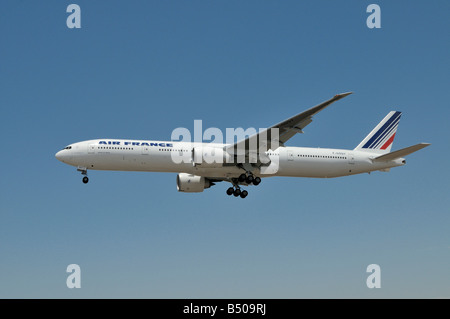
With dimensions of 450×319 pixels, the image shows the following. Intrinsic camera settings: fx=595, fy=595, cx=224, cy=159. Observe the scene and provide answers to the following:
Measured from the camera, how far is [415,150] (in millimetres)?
43969

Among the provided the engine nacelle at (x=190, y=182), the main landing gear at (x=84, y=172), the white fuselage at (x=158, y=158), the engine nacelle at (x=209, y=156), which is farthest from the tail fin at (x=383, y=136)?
the main landing gear at (x=84, y=172)

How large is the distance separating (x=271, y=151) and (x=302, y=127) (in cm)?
564

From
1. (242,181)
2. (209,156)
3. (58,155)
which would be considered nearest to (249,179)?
(242,181)

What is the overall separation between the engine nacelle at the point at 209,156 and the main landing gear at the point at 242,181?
274cm

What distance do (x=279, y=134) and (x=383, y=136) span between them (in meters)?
13.0

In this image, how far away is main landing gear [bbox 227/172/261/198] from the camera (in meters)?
44.5

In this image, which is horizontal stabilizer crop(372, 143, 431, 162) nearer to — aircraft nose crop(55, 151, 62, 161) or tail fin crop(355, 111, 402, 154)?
tail fin crop(355, 111, 402, 154)

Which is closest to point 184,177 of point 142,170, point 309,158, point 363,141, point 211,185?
point 211,185

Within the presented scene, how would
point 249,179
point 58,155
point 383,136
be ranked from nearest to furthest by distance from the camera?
point 58,155 → point 249,179 → point 383,136

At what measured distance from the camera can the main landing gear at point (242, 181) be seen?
44.5 meters

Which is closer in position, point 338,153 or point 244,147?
point 244,147

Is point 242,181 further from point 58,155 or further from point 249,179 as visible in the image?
point 58,155

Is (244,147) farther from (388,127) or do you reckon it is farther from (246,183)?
(388,127)

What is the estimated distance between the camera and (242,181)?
4525 cm
